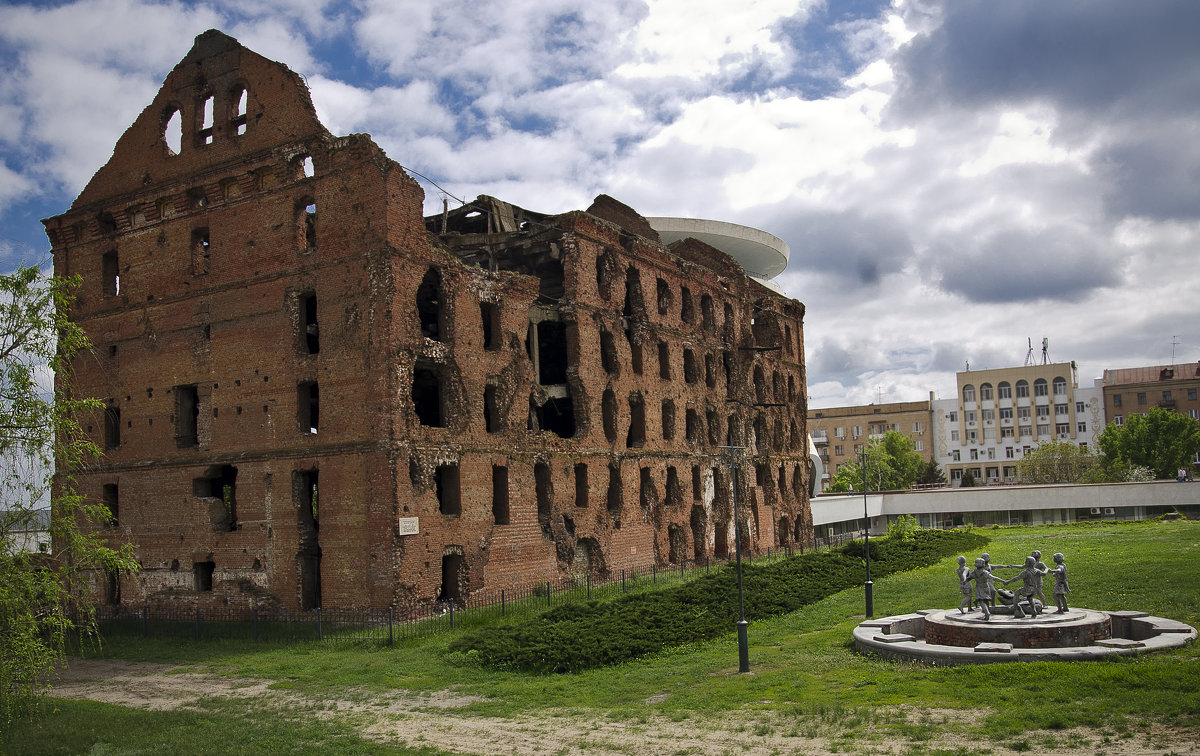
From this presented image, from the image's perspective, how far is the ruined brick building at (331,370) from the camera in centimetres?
2761

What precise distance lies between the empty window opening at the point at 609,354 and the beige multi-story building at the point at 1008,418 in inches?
3117

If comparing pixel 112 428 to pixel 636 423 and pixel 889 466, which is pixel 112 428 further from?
pixel 889 466

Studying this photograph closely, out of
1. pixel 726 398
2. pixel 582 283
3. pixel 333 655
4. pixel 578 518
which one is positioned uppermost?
pixel 582 283

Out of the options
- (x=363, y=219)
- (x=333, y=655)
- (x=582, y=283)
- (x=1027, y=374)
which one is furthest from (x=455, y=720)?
(x=1027, y=374)

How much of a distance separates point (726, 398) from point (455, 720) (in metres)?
32.0

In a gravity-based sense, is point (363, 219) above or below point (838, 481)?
A: above

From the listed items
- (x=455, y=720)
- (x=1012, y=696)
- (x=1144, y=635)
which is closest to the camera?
(x=1012, y=696)

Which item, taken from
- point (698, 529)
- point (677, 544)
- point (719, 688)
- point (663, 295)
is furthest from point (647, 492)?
point (719, 688)

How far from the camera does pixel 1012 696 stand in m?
14.1

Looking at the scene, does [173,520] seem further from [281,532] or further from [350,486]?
[350,486]

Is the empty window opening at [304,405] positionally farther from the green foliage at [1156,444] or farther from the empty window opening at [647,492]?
the green foliage at [1156,444]

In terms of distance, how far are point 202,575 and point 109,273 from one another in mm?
12070

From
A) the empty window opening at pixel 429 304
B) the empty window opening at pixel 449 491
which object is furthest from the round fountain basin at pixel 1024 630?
the empty window opening at pixel 429 304

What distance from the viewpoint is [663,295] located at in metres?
42.4
